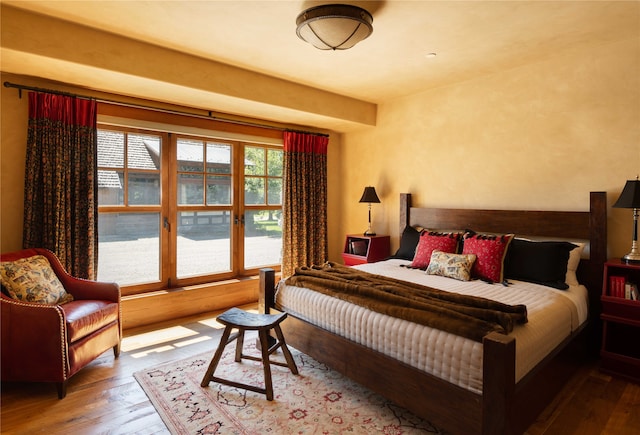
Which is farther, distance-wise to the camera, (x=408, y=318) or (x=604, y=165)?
(x=604, y=165)

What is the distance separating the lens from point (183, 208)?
406 cm

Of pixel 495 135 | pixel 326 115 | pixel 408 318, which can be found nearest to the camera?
pixel 408 318

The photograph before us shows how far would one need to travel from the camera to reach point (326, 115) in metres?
4.25

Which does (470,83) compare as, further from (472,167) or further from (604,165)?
(604,165)

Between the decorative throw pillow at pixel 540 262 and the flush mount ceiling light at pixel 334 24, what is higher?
the flush mount ceiling light at pixel 334 24

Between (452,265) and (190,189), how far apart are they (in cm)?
287

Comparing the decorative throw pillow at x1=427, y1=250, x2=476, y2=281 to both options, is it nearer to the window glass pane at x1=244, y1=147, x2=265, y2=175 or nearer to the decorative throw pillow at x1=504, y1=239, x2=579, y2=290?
the decorative throw pillow at x1=504, y1=239, x2=579, y2=290

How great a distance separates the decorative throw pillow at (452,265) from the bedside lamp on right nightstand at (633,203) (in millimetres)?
1088

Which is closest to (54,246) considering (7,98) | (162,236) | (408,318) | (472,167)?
(162,236)

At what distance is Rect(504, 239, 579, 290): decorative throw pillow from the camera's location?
297cm

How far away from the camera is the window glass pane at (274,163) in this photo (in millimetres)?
4793

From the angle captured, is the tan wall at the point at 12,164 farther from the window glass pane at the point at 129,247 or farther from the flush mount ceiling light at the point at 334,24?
the flush mount ceiling light at the point at 334,24

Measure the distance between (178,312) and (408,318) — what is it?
2752 mm

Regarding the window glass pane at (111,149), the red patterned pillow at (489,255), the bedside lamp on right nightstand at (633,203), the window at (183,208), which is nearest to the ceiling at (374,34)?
the window glass pane at (111,149)
